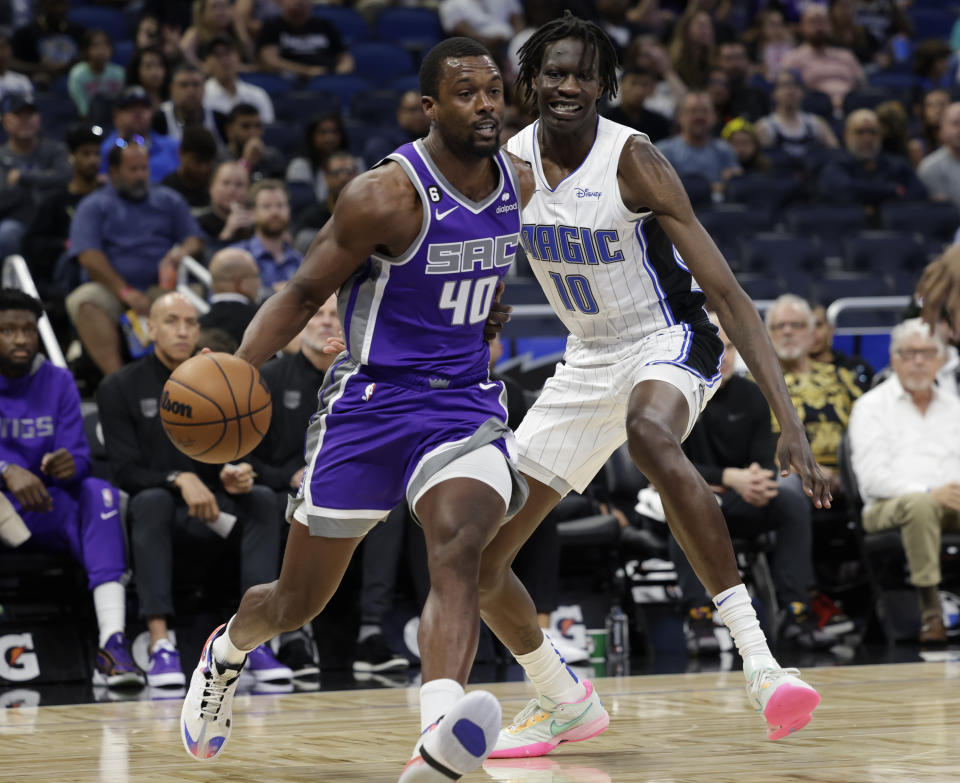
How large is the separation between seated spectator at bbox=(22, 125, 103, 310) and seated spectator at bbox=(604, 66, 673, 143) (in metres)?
4.22

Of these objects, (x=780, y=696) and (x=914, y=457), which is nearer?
(x=780, y=696)

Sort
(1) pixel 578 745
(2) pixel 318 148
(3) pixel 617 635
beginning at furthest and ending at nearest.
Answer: (2) pixel 318 148
(3) pixel 617 635
(1) pixel 578 745

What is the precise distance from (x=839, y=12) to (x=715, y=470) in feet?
30.4

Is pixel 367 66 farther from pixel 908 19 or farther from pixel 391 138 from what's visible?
pixel 908 19

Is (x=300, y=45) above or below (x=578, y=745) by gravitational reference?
above

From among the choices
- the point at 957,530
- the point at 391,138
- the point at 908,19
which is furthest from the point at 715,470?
the point at 908,19

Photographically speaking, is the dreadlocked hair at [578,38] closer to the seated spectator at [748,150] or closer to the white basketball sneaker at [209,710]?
the white basketball sneaker at [209,710]

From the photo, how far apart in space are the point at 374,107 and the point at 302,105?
0.60 metres

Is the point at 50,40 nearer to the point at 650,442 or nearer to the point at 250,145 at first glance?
the point at 250,145

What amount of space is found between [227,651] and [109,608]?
8.03ft

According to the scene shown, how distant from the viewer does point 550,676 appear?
4547mm

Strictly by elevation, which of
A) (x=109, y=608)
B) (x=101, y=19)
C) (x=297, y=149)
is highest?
(x=101, y=19)

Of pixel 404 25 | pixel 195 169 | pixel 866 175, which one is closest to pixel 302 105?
pixel 404 25

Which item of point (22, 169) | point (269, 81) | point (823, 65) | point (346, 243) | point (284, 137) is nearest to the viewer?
point (346, 243)
